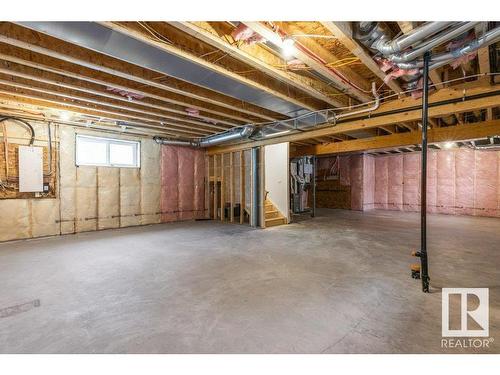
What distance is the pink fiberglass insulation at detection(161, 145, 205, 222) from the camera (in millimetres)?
6480

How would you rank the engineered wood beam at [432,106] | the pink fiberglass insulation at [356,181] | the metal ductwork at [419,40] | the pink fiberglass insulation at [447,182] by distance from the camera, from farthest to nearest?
the pink fiberglass insulation at [356,181], the pink fiberglass insulation at [447,182], the engineered wood beam at [432,106], the metal ductwork at [419,40]

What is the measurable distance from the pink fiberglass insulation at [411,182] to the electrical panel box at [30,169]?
35.0 feet

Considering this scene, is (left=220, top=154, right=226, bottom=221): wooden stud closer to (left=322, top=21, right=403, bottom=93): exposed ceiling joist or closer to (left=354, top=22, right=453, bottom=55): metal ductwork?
(left=322, top=21, right=403, bottom=93): exposed ceiling joist

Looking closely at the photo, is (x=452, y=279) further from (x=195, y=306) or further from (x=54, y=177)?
(x=54, y=177)

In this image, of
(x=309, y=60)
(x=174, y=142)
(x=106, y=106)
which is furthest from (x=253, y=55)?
(x=174, y=142)

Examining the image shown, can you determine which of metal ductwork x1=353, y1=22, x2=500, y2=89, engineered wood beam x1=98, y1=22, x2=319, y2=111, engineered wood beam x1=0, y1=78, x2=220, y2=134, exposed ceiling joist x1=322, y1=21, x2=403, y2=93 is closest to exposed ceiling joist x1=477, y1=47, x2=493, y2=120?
metal ductwork x1=353, y1=22, x2=500, y2=89

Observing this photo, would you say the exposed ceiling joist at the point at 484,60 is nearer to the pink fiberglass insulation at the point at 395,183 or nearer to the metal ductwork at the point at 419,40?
the metal ductwork at the point at 419,40

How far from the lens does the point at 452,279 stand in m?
2.49

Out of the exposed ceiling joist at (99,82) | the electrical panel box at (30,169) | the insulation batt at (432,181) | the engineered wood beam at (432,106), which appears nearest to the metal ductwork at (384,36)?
the engineered wood beam at (432,106)

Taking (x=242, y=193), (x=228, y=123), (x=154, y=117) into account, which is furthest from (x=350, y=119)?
(x=154, y=117)

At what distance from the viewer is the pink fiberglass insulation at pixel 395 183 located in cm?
866

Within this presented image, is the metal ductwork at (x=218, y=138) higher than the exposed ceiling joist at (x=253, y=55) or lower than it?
lower

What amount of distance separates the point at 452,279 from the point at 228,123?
416cm

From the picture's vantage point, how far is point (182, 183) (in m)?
6.80
